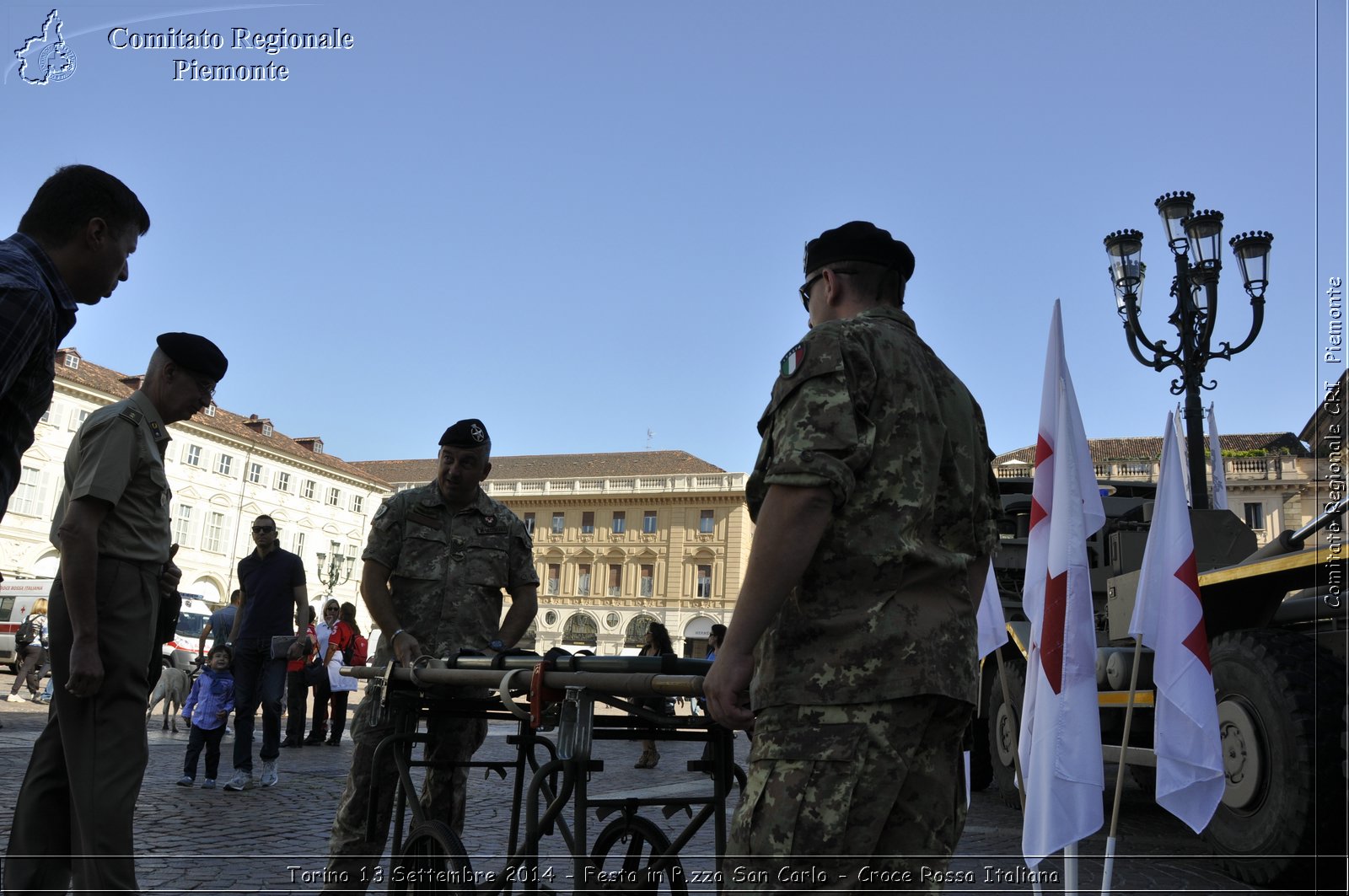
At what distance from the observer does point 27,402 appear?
267 centimetres

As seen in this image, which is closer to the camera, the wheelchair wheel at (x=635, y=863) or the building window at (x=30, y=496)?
the wheelchair wheel at (x=635, y=863)

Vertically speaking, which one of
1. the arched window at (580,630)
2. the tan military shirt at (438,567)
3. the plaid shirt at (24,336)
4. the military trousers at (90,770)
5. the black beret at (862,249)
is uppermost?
the black beret at (862,249)

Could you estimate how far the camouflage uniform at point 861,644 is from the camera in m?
2.21

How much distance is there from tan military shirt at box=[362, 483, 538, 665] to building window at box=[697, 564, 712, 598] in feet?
208

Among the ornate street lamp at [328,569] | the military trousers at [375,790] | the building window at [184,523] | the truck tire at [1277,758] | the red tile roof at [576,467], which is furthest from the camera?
the red tile roof at [576,467]

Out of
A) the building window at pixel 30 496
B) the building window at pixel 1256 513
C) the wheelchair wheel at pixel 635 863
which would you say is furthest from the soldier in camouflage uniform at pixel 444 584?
the building window at pixel 1256 513

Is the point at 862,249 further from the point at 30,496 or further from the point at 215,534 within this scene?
the point at 215,534

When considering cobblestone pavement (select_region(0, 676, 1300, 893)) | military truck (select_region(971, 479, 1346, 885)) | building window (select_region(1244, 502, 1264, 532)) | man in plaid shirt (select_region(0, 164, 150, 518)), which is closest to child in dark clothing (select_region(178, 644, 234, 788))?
cobblestone pavement (select_region(0, 676, 1300, 893))

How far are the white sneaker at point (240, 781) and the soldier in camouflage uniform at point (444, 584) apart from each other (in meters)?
3.73

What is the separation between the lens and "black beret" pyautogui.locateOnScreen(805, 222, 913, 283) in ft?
9.02

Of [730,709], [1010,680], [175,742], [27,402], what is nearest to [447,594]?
[27,402]

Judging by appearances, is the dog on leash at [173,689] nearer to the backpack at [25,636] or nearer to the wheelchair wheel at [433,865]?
the backpack at [25,636]

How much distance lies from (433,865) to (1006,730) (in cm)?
623

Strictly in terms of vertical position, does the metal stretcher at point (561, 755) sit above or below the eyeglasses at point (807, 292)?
below
